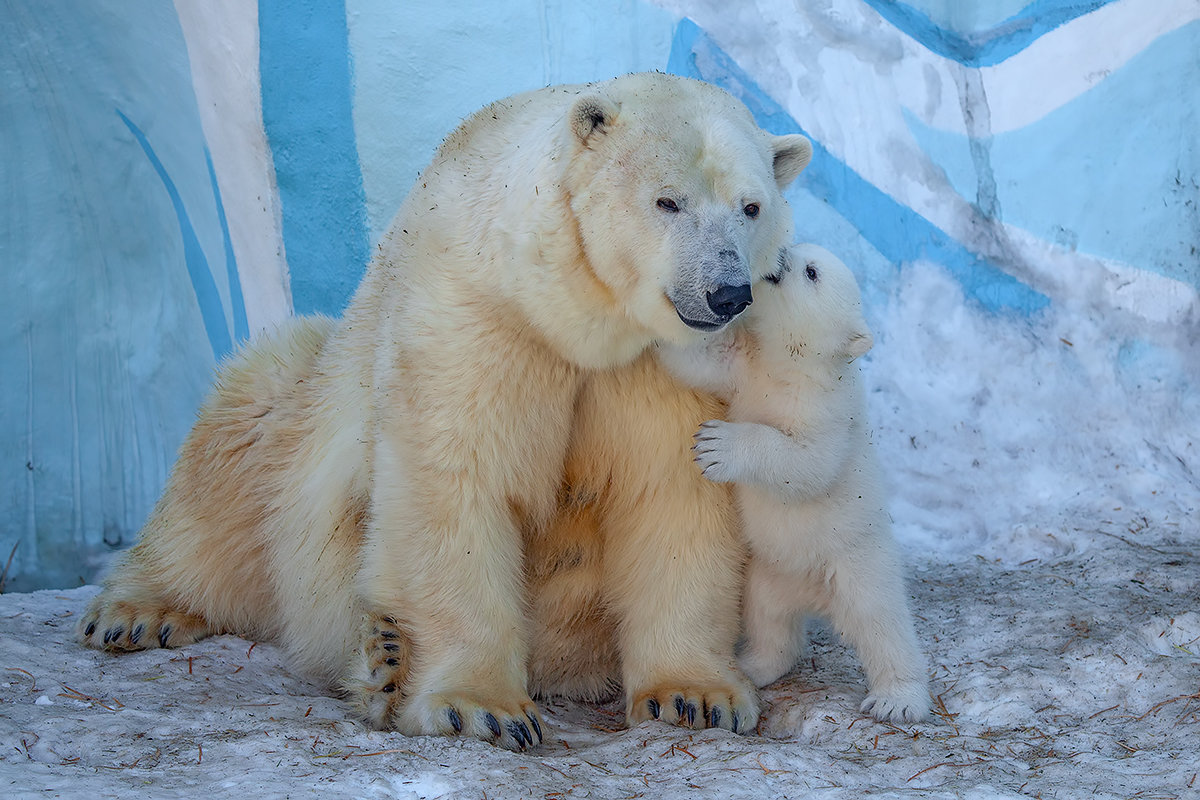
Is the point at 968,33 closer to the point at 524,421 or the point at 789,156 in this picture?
the point at 789,156

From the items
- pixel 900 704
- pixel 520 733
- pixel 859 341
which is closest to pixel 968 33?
pixel 859 341

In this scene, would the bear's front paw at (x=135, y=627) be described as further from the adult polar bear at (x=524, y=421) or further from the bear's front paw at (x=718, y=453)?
the bear's front paw at (x=718, y=453)

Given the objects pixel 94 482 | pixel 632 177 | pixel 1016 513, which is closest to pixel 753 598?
pixel 632 177

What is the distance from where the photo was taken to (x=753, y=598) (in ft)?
11.7

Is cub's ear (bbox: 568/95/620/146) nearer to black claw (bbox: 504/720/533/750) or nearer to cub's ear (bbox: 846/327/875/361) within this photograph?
cub's ear (bbox: 846/327/875/361)

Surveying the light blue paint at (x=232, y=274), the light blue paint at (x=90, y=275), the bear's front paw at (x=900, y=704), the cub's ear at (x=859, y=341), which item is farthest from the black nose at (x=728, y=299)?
the light blue paint at (x=90, y=275)

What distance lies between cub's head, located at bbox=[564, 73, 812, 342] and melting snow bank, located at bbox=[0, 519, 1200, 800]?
3.53 ft

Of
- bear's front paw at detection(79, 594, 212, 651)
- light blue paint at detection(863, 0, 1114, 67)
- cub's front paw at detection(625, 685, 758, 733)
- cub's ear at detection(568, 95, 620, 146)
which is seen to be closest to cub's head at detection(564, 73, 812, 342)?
cub's ear at detection(568, 95, 620, 146)

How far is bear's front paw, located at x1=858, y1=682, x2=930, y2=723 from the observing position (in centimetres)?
318

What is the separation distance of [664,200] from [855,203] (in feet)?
10.0

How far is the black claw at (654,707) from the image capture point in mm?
3330

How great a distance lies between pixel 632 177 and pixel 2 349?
3.44 meters

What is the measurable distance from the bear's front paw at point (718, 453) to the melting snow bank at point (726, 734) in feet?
2.21

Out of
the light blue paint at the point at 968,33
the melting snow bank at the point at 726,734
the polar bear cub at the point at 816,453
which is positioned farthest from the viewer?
the light blue paint at the point at 968,33
